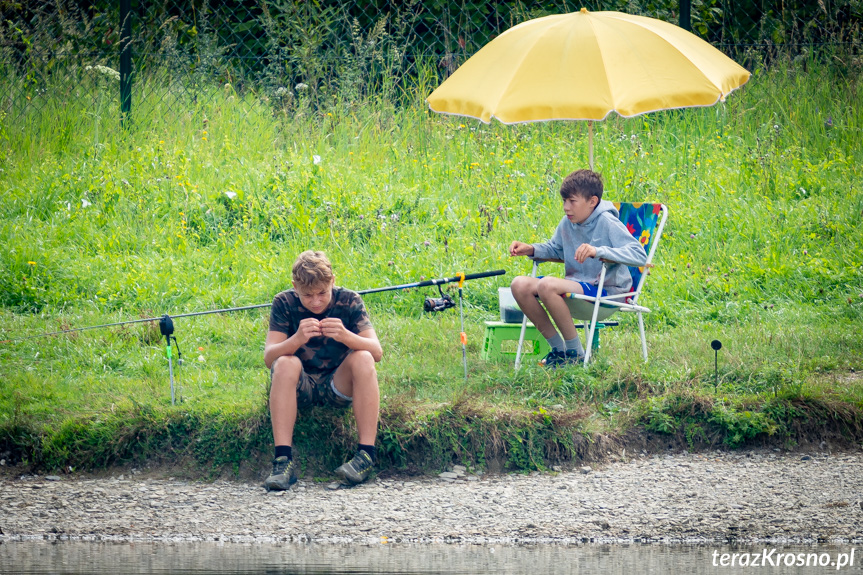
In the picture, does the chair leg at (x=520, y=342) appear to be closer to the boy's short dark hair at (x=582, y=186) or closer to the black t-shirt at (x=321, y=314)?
the boy's short dark hair at (x=582, y=186)

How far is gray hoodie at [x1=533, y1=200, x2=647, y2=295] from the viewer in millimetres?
5777

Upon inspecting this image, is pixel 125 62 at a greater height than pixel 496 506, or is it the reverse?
pixel 125 62

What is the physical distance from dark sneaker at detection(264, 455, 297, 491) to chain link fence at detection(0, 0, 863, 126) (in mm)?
5604

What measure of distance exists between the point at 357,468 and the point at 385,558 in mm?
827

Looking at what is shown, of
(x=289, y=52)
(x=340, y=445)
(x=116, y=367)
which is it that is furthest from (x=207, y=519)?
(x=289, y=52)

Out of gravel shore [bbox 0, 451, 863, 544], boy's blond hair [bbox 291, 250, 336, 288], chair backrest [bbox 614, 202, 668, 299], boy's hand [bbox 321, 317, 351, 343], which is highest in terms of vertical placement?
chair backrest [bbox 614, 202, 668, 299]

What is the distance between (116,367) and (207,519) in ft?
6.86

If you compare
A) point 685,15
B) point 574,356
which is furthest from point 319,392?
point 685,15

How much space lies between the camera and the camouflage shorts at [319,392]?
4.96 metres

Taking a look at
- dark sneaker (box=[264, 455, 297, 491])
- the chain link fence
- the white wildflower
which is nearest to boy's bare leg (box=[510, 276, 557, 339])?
dark sneaker (box=[264, 455, 297, 491])

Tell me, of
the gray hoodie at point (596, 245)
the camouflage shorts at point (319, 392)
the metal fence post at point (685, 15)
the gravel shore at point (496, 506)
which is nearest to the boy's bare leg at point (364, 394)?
the camouflage shorts at point (319, 392)

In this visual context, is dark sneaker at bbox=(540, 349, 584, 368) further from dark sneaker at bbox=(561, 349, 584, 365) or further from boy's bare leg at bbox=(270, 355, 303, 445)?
boy's bare leg at bbox=(270, 355, 303, 445)

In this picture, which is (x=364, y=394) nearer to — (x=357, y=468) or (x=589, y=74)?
(x=357, y=468)

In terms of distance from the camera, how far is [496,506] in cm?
455
